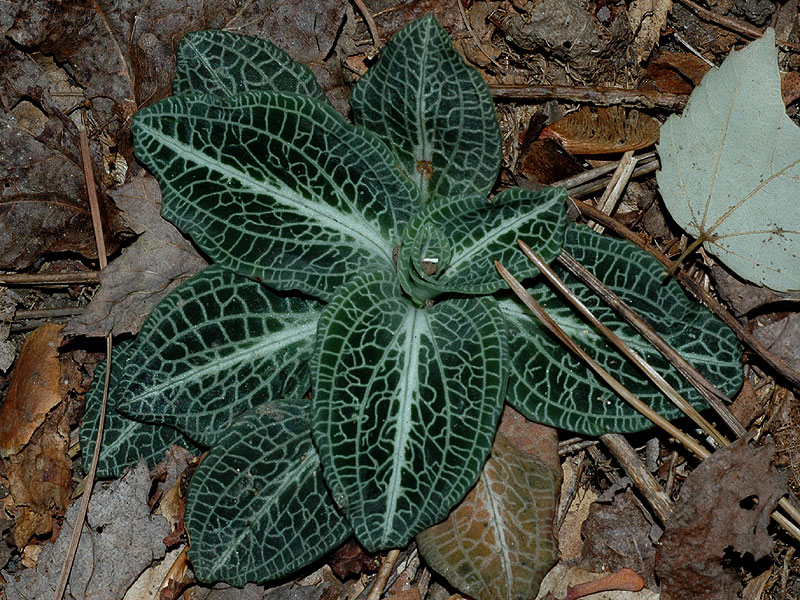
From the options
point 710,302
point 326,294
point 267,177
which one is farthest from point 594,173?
point 267,177

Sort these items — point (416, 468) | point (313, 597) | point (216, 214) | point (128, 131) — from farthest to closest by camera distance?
point (128, 131)
point (313, 597)
point (216, 214)
point (416, 468)

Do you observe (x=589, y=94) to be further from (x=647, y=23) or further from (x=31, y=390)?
(x=31, y=390)

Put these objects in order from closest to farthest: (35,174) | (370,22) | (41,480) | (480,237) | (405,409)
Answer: (405,409) < (480,237) < (41,480) < (35,174) < (370,22)

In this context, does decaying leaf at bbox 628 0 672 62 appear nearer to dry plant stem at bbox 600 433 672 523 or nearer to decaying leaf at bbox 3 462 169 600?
dry plant stem at bbox 600 433 672 523

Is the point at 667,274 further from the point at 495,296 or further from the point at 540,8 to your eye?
the point at 540,8

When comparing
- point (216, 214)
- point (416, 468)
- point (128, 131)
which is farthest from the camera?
point (128, 131)

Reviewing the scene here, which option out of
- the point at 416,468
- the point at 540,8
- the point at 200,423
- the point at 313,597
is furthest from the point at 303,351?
the point at 540,8
